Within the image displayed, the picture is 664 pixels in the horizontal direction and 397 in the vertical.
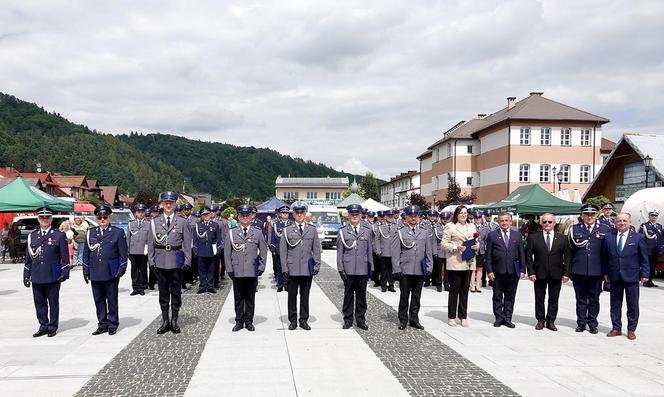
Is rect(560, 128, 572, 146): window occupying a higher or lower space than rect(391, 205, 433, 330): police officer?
higher

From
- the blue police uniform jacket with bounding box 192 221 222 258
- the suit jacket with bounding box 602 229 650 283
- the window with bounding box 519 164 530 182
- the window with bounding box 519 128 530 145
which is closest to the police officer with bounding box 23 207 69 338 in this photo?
the blue police uniform jacket with bounding box 192 221 222 258

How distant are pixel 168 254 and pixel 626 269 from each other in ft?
22.6

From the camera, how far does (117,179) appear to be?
392ft

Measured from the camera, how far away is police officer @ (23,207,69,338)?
25.5 ft

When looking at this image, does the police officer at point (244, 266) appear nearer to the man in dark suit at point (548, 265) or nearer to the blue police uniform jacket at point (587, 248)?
the man in dark suit at point (548, 265)

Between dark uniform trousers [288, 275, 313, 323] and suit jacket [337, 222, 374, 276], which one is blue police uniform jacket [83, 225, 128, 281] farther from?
suit jacket [337, 222, 374, 276]

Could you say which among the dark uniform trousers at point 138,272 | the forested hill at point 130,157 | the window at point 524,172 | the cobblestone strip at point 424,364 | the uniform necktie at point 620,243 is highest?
the forested hill at point 130,157

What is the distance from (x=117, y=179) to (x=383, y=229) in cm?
11743

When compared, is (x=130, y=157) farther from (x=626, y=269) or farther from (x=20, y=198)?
(x=626, y=269)

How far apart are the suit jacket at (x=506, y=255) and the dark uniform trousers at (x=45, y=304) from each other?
685 centimetres

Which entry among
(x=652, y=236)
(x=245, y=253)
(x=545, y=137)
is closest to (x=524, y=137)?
(x=545, y=137)

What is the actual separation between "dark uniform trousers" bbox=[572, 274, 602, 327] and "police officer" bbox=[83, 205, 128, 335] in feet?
23.3

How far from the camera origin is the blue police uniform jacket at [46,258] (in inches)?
306

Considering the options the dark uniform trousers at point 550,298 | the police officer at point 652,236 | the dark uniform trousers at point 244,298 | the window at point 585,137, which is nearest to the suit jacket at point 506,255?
the dark uniform trousers at point 550,298
